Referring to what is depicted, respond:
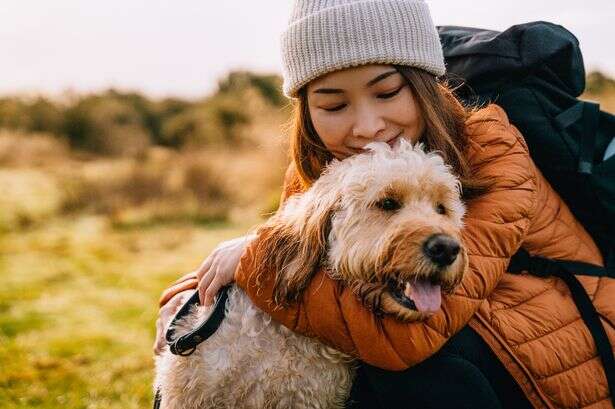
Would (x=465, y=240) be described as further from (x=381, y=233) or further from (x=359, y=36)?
(x=359, y=36)

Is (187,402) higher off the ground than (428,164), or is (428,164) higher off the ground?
(428,164)

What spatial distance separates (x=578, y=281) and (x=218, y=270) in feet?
4.89

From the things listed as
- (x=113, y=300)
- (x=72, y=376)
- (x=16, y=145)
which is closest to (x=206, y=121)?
(x=16, y=145)

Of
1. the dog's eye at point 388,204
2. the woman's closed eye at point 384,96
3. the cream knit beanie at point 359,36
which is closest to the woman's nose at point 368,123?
the woman's closed eye at point 384,96

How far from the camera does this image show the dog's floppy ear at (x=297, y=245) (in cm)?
244

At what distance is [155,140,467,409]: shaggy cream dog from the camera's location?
2.33 meters

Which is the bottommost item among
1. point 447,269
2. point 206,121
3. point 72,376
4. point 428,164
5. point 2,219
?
point 206,121

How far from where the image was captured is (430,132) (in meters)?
2.78

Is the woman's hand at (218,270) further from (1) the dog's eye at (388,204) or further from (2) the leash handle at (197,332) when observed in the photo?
(1) the dog's eye at (388,204)

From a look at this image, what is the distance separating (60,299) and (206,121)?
14.8m

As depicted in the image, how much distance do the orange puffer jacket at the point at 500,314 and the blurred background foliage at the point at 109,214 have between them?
1.26m

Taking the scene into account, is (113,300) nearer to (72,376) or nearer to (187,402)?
(72,376)

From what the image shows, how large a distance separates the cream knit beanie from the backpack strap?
0.93 meters

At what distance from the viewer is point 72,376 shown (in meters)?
4.94
